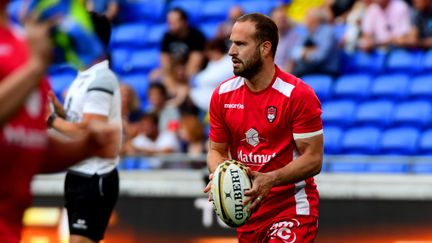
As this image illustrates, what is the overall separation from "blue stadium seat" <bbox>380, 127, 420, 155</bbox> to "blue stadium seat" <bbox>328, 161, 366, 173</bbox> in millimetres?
962

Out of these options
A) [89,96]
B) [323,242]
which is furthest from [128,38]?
[89,96]

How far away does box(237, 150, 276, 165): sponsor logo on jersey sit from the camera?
771cm

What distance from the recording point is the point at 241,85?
7.88 metres

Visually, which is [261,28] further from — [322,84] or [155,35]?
[155,35]

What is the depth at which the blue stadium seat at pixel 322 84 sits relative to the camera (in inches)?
543

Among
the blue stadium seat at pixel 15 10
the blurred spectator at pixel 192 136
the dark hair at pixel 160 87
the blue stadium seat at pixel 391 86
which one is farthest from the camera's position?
the blue stadium seat at pixel 15 10

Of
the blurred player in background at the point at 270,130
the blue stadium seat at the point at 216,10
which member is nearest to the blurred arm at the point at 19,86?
the blurred player in background at the point at 270,130

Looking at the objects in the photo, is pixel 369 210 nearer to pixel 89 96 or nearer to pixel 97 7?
pixel 89 96

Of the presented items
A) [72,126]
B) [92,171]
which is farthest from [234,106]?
[92,171]

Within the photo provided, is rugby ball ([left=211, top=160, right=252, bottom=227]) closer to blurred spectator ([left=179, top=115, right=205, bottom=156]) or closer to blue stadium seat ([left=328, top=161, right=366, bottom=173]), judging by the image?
blue stadium seat ([left=328, top=161, right=366, bottom=173])

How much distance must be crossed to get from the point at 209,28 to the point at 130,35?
132 cm

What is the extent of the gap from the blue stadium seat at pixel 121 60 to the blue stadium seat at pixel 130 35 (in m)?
0.12

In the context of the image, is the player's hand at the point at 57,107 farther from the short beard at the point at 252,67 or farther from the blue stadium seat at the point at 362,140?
the blue stadium seat at the point at 362,140

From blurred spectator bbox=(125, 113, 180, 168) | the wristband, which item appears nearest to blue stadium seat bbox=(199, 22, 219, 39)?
blurred spectator bbox=(125, 113, 180, 168)
